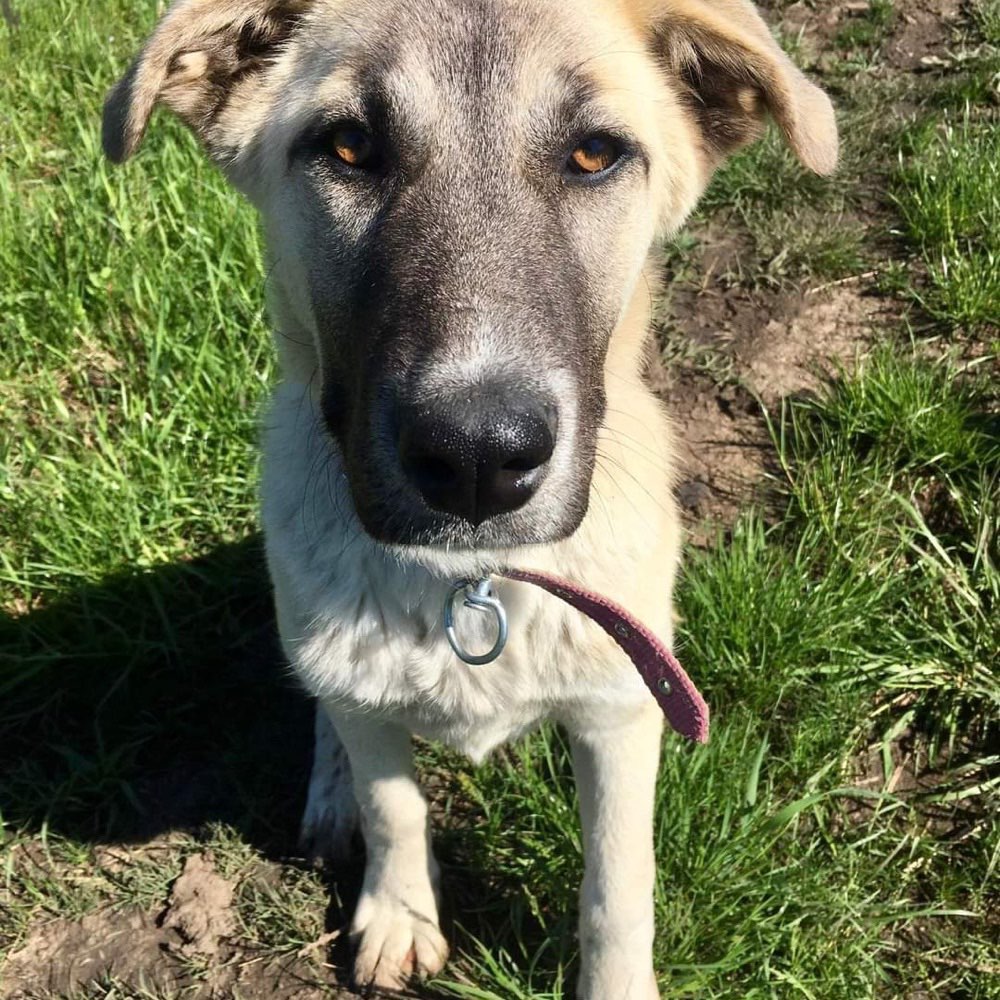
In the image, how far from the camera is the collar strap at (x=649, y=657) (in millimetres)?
2104

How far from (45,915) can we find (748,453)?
8.64 ft

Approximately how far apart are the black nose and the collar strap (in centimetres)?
36

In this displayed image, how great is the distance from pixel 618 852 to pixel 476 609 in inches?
26.4

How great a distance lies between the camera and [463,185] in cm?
200

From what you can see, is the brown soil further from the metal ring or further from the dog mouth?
the dog mouth

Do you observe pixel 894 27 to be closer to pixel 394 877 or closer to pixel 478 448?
pixel 478 448

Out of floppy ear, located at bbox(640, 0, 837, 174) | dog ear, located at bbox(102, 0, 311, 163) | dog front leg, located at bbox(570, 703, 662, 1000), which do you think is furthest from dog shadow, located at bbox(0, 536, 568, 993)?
floppy ear, located at bbox(640, 0, 837, 174)

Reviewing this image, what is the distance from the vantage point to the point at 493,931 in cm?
286

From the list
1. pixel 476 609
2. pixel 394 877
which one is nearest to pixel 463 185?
pixel 476 609

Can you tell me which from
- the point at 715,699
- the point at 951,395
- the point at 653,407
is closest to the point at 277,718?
the point at 715,699

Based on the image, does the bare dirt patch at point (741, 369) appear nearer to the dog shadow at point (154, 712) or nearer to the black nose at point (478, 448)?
the dog shadow at point (154, 712)

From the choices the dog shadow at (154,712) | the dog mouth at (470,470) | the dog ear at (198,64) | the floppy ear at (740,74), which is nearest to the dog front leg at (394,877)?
the dog shadow at (154,712)


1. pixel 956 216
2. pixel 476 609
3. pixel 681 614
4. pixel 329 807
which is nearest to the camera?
pixel 476 609

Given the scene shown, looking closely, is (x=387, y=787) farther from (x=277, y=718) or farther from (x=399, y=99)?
(x=399, y=99)
